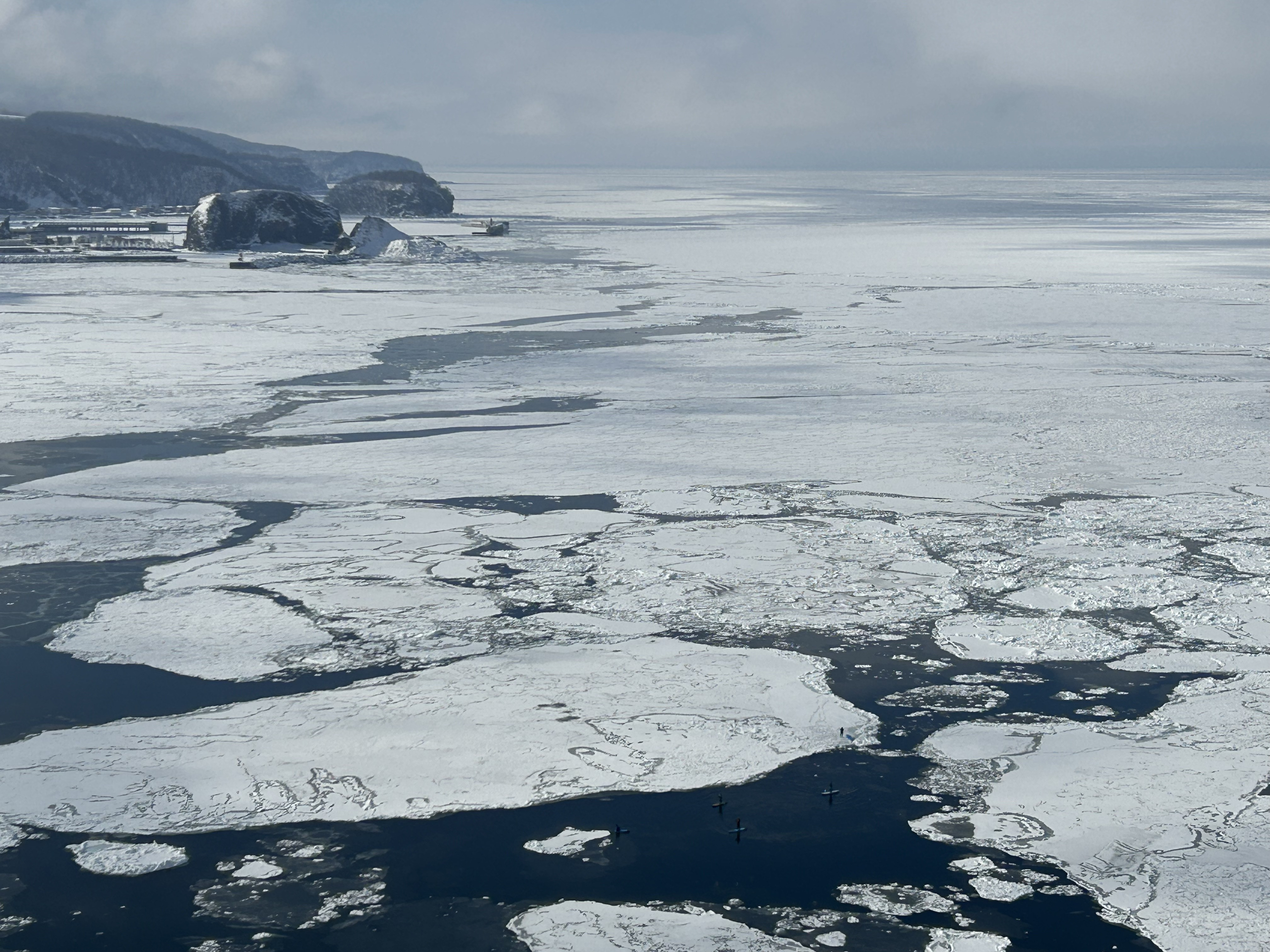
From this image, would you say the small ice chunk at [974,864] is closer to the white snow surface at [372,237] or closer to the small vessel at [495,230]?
the white snow surface at [372,237]

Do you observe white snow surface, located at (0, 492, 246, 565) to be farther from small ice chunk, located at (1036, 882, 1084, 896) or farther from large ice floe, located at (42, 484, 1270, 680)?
small ice chunk, located at (1036, 882, 1084, 896)

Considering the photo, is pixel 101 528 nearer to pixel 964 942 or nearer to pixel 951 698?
pixel 951 698

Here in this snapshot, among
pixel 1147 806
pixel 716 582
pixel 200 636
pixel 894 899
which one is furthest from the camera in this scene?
pixel 716 582

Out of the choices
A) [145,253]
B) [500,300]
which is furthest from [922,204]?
[500,300]

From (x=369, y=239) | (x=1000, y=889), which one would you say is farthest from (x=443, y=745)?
(x=369, y=239)

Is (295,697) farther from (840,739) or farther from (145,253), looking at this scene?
(145,253)

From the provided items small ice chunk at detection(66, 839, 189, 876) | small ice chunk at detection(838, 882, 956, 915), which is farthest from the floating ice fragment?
small ice chunk at detection(66, 839, 189, 876)
